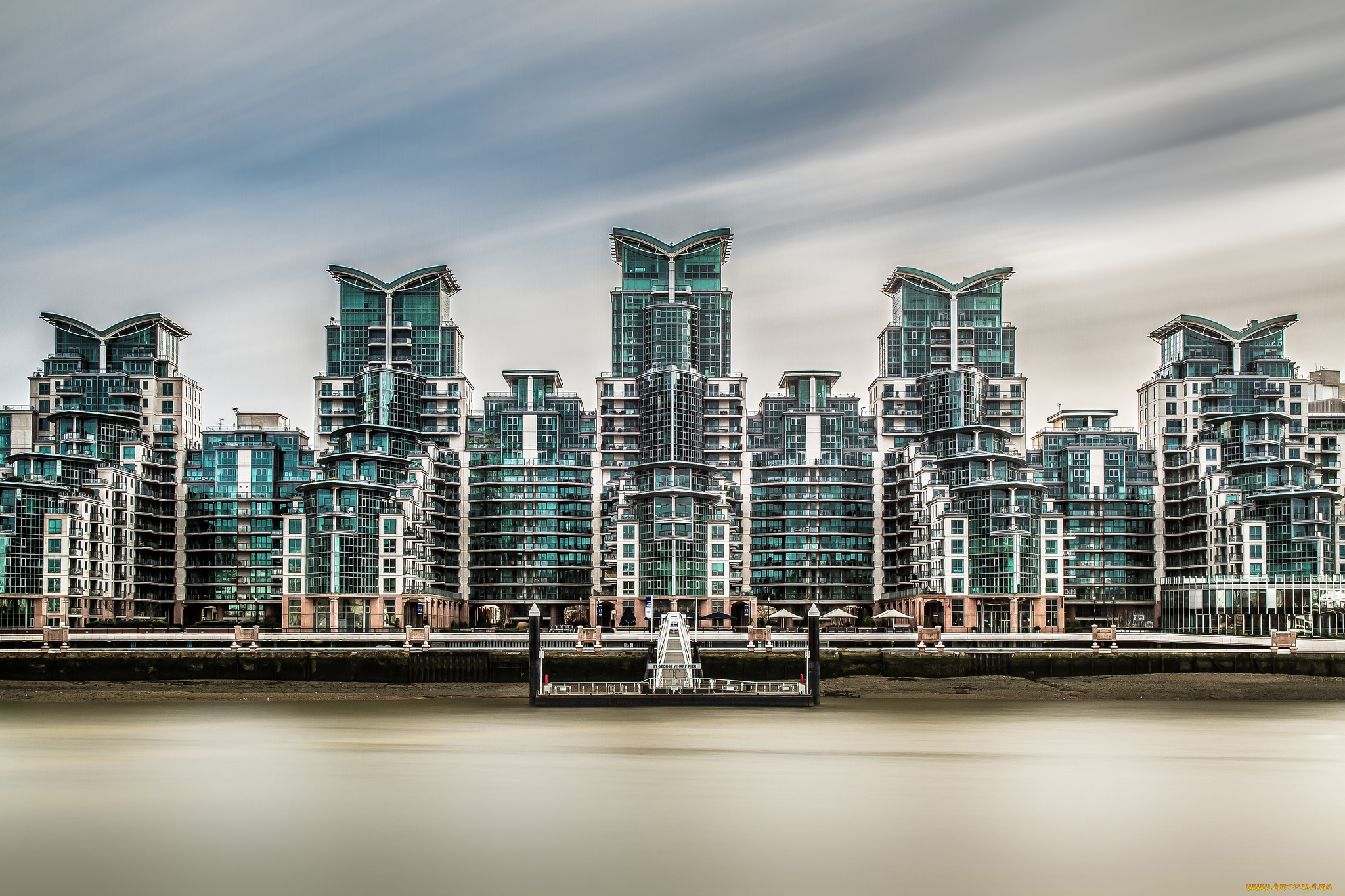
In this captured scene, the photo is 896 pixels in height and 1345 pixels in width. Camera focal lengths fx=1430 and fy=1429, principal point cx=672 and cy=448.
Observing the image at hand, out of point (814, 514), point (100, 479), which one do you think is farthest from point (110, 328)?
point (814, 514)

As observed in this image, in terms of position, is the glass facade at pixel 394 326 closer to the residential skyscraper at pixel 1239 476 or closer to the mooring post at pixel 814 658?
the residential skyscraper at pixel 1239 476

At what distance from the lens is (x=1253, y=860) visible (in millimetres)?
33438

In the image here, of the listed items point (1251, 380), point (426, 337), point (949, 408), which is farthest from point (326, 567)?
point (1251, 380)

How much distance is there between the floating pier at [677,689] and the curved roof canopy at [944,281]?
11192cm

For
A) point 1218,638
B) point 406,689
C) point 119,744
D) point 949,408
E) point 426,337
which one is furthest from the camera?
point 426,337

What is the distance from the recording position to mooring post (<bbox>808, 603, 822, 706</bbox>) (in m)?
72.6

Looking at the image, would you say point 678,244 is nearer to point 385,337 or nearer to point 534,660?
point 385,337

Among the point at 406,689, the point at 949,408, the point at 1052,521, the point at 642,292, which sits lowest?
the point at 406,689

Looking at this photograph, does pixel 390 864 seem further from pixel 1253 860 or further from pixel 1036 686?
pixel 1036 686

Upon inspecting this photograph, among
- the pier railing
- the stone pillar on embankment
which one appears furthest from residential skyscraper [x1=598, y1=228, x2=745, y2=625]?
the pier railing

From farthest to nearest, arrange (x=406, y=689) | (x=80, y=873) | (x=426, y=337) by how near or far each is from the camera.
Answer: (x=426, y=337) < (x=406, y=689) < (x=80, y=873)

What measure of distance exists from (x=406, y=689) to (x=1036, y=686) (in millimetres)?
37634

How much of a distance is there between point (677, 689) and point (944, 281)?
120912 mm

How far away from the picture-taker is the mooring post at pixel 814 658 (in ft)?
238
